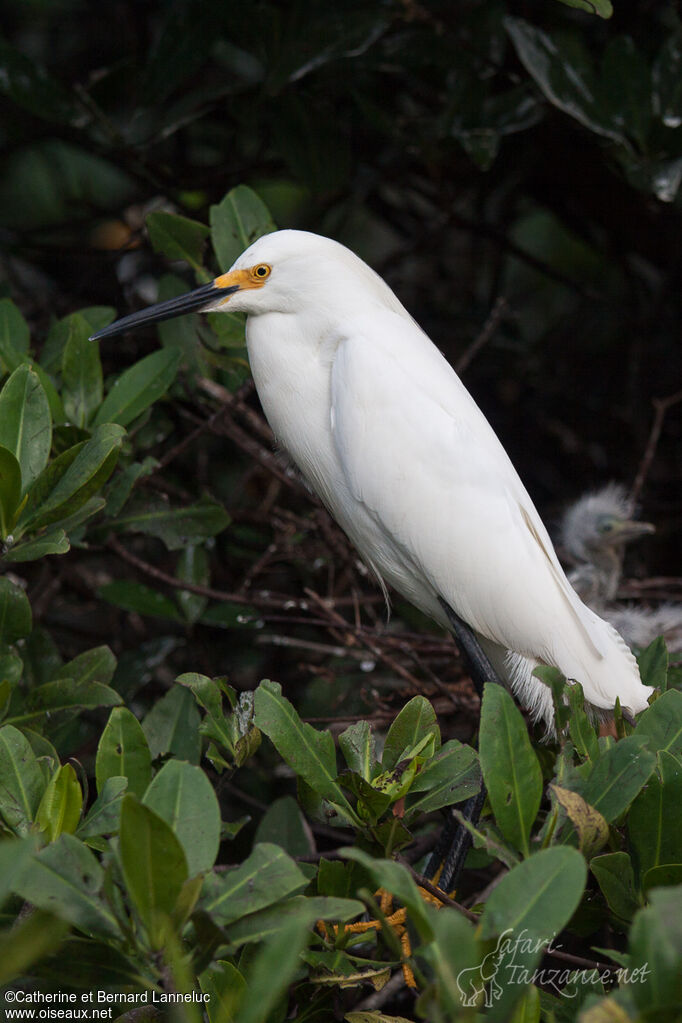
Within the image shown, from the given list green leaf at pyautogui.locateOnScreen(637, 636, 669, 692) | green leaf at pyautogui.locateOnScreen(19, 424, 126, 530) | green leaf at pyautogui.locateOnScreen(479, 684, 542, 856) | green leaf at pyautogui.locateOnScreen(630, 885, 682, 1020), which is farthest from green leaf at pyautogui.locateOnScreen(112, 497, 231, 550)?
green leaf at pyautogui.locateOnScreen(630, 885, 682, 1020)

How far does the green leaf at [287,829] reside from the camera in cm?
158

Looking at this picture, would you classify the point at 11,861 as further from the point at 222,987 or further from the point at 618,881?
the point at 618,881

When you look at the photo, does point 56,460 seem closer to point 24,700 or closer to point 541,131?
point 24,700

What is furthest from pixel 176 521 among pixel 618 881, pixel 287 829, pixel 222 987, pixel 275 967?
pixel 275 967

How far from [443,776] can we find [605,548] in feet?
4.49

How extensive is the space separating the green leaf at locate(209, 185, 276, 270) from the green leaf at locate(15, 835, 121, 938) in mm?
1264

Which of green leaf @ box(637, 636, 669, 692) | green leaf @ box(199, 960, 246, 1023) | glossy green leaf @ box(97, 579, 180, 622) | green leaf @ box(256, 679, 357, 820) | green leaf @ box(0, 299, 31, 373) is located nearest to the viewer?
green leaf @ box(199, 960, 246, 1023)

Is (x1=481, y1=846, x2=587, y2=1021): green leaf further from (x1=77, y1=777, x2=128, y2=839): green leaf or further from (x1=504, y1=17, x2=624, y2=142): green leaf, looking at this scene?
(x1=504, y1=17, x2=624, y2=142): green leaf

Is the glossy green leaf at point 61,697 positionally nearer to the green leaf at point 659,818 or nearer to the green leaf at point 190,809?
the green leaf at point 190,809

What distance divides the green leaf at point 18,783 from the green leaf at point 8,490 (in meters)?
0.33

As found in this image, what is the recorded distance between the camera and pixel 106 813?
1.04 meters

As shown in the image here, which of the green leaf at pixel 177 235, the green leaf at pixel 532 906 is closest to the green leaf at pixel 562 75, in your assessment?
the green leaf at pixel 177 235

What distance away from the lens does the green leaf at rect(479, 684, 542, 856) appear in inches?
40.3

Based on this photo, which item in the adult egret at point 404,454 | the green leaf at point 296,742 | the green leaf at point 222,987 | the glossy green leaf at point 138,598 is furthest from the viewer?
the glossy green leaf at point 138,598
